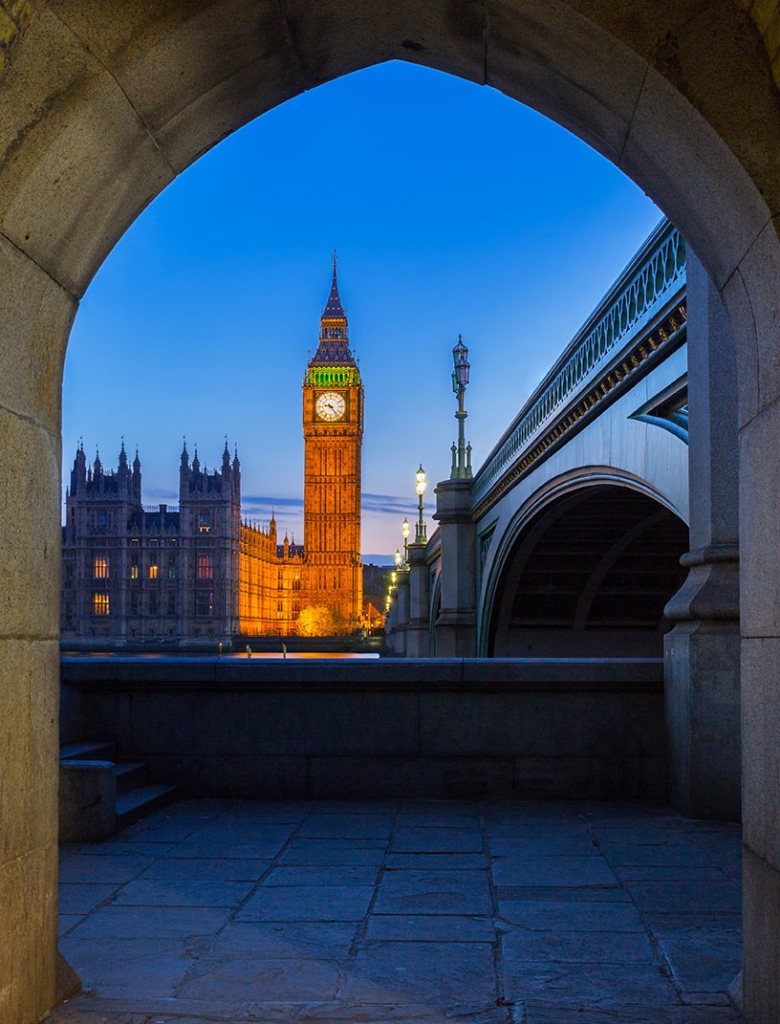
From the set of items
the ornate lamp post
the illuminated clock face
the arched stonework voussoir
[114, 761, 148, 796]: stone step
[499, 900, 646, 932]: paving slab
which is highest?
the illuminated clock face

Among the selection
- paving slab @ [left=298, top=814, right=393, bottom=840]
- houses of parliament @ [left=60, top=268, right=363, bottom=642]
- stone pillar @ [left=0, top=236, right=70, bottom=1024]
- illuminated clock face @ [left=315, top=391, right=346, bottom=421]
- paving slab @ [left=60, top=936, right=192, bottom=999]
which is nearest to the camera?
stone pillar @ [left=0, top=236, right=70, bottom=1024]

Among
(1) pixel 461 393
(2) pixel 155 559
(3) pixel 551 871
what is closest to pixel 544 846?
(3) pixel 551 871

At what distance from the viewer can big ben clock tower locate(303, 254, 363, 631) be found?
13012 centimetres

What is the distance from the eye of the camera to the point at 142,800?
7.24 meters

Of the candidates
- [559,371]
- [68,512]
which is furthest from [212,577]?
[559,371]

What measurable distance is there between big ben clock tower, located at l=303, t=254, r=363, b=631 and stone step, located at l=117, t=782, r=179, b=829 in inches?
4668

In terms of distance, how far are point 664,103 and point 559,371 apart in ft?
42.6

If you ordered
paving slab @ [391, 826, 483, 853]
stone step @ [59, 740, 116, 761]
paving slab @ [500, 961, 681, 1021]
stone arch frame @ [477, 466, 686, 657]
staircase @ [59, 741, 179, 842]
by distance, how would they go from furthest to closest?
stone arch frame @ [477, 466, 686, 657] < stone step @ [59, 740, 116, 761] < staircase @ [59, 741, 179, 842] < paving slab @ [391, 826, 483, 853] < paving slab @ [500, 961, 681, 1021]

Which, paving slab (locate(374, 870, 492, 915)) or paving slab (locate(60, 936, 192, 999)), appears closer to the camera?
paving slab (locate(60, 936, 192, 999))

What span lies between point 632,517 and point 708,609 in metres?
14.0

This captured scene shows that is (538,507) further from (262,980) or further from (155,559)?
(155,559)

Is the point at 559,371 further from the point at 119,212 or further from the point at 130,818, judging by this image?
the point at 119,212

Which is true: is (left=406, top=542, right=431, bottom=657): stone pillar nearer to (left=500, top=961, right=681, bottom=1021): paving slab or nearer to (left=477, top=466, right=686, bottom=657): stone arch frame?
(left=477, top=466, right=686, bottom=657): stone arch frame

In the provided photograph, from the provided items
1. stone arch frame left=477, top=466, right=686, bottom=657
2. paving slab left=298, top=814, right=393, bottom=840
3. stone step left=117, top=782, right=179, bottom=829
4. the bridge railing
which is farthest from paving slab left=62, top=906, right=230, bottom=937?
stone arch frame left=477, top=466, right=686, bottom=657
